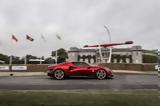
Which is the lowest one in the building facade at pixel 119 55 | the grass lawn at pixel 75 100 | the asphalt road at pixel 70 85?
the grass lawn at pixel 75 100

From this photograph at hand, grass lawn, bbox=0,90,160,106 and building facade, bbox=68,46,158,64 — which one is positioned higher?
building facade, bbox=68,46,158,64

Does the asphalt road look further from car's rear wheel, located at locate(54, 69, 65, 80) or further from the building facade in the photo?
the building facade

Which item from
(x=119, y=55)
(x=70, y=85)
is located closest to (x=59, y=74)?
(x=70, y=85)

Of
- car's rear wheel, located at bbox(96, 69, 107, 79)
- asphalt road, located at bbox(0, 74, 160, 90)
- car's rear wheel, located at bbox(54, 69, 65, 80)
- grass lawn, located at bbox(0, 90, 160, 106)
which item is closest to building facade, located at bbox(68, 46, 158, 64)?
car's rear wheel, located at bbox(96, 69, 107, 79)

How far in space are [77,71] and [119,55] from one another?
137 m

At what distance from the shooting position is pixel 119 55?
15562cm

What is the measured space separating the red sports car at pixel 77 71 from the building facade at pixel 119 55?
127m

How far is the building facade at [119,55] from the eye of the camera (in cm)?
15212

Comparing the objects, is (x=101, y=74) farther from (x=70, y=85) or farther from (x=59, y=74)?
(x=70, y=85)

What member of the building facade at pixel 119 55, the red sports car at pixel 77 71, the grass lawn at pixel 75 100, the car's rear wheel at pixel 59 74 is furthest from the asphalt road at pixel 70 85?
the building facade at pixel 119 55

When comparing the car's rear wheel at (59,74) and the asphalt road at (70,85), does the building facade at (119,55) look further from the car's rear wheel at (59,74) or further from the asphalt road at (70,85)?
the asphalt road at (70,85)

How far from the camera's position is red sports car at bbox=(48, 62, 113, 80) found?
65.3 feet

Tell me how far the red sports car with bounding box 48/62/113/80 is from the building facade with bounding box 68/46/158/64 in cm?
12658

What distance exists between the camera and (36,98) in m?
10.4
